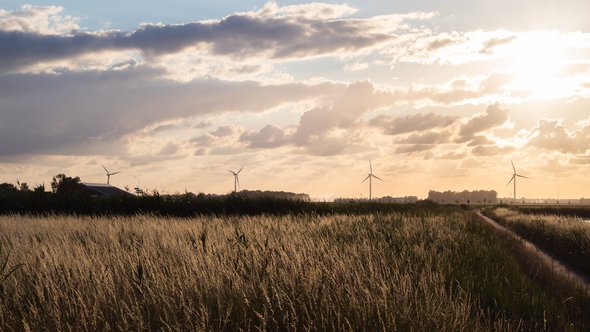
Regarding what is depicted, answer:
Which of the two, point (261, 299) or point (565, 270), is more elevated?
point (261, 299)

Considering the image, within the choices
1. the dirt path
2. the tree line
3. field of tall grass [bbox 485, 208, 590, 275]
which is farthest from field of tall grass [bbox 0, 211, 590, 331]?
the tree line

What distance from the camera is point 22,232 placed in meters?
18.7

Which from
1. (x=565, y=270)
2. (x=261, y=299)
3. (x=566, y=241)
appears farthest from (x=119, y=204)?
(x=261, y=299)

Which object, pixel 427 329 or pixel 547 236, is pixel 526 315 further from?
pixel 547 236

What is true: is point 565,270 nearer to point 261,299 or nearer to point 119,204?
point 261,299

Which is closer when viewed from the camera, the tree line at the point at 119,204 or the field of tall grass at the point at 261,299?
the field of tall grass at the point at 261,299

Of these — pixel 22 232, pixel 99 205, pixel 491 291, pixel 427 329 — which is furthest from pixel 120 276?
pixel 99 205

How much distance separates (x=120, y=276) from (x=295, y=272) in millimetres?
2859

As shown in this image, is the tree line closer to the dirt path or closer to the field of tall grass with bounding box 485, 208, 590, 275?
the field of tall grass with bounding box 485, 208, 590, 275

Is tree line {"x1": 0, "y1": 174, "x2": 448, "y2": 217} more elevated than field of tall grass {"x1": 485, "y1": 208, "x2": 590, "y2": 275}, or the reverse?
tree line {"x1": 0, "y1": 174, "x2": 448, "y2": 217}

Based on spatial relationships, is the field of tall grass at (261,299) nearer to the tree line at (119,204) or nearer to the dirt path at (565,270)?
the dirt path at (565,270)

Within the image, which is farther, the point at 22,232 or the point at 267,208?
the point at 267,208

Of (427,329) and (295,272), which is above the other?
(295,272)

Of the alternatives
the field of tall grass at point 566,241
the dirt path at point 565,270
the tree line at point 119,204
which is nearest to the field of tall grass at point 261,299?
the dirt path at point 565,270
